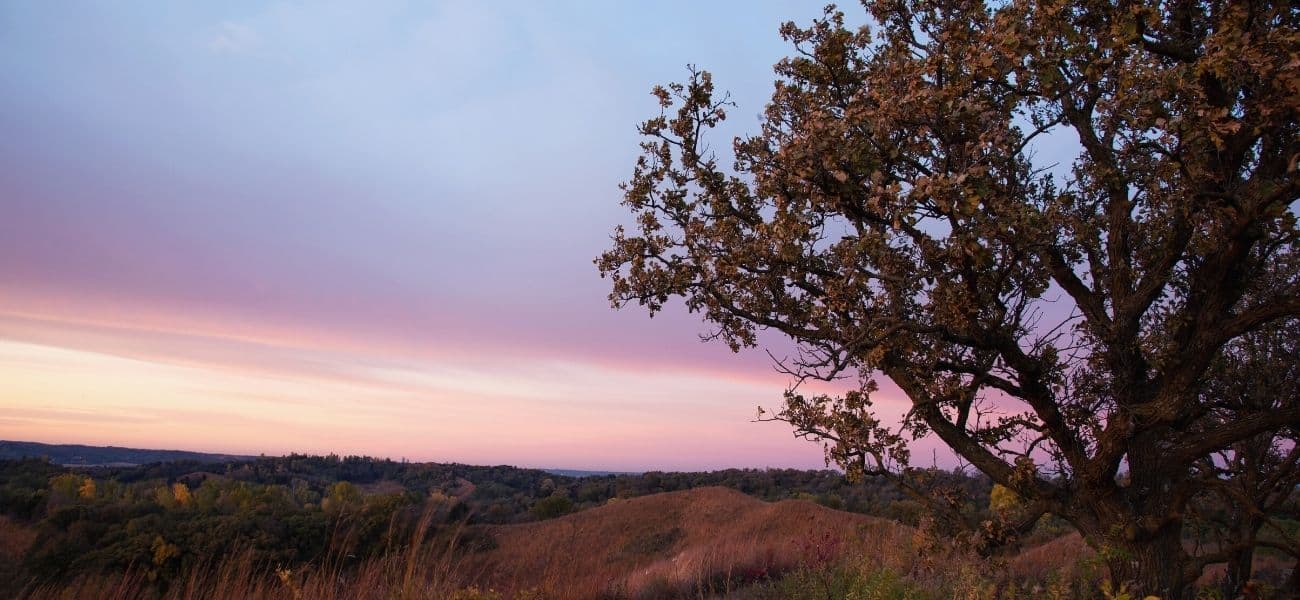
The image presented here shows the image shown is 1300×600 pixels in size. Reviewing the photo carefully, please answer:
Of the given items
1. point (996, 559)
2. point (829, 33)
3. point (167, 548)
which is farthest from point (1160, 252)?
point (167, 548)

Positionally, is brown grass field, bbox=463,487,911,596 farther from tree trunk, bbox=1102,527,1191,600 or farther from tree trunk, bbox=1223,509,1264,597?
tree trunk, bbox=1223,509,1264,597

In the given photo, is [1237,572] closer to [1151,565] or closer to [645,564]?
[1151,565]

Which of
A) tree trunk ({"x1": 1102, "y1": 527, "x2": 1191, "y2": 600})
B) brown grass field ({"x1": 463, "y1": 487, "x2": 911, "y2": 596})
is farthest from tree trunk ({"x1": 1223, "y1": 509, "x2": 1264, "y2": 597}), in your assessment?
brown grass field ({"x1": 463, "y1": 487, "x2": 911, "y2": 596})

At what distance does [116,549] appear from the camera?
16516 millimetres

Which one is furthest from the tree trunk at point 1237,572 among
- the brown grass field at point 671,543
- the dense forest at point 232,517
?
the brown grass field at point 671,543

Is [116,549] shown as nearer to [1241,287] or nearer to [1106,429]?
[1106,429]

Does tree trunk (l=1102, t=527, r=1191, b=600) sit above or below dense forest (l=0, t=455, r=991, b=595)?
above

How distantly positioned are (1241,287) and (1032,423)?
80.1 inches

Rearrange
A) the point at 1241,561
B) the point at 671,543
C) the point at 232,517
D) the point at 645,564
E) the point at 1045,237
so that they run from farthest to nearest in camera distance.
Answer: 1. the point at 671,543
2. the point at 232,517
3. the point at 645,564
4. the point at 1241,561
5. the point at 1045,237

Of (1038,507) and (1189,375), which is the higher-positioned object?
(1189,375)

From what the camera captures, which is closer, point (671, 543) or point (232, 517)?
point (232, 517)

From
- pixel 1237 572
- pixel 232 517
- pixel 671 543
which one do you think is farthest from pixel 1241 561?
pixel 232 517

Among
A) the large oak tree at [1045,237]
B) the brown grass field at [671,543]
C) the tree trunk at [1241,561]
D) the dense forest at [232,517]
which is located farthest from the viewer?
the dense forest at [232,517]

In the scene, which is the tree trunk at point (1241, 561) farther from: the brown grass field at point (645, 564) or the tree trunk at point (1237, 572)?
the brown grass field at point (645, 564)
